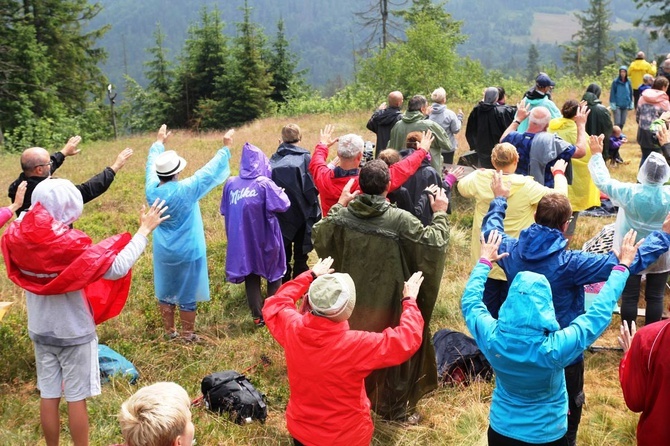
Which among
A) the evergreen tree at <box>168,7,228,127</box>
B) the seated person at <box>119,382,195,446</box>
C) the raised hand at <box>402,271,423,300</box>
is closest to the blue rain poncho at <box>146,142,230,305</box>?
the raised hand at <box>402,271,423,300</box>

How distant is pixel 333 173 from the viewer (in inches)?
229

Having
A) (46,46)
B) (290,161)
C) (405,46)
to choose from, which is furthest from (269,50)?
(290,161)

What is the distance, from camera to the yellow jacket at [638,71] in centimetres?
1447

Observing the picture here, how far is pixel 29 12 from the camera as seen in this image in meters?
33.7

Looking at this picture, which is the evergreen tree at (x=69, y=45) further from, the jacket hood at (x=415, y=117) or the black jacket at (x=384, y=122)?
the jacket hood at (x=415, y=117)

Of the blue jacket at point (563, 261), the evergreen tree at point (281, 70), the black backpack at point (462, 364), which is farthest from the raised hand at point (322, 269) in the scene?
the evergreen tree at point (281, 70)

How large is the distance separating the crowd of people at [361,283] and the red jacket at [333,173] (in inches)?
0.7

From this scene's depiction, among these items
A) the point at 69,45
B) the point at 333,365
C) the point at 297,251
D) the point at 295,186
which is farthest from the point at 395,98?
the point at 69,45

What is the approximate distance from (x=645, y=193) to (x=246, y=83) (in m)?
30.3

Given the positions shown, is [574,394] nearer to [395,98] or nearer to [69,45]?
[395,98]

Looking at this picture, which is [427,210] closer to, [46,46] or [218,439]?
[218,439]

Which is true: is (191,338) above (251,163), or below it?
below

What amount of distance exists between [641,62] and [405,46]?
34.6 ft

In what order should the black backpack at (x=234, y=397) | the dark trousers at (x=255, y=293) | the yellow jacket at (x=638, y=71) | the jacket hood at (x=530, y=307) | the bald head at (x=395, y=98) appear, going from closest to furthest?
the jacket hood at (x=530, y=307)
the black backpack at (x=234, y=397)
the dark trousers at (x=255, y=293)
the bald head at (x=395, y=98)
the yellow jacket at (x=638, y=71)
